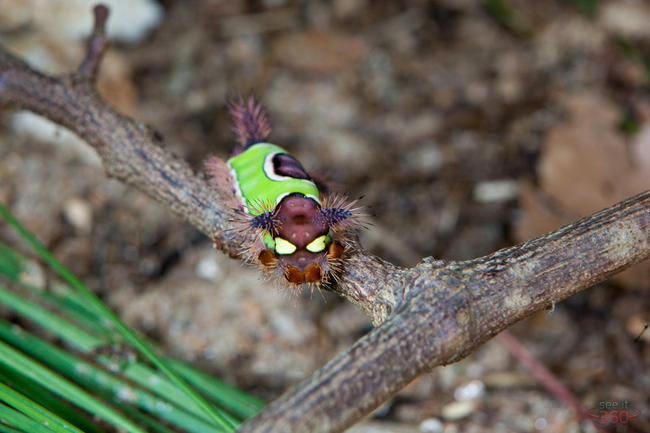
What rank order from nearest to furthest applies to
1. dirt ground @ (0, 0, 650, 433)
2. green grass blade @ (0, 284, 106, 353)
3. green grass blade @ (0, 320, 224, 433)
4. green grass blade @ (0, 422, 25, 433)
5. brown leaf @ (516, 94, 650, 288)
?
green grass blade @ (0, 422, 25, 433) < green grass blade @ (0, 320, 224, 433) < green grass blade @ (0, 284, 106, 353) < dirt ground @ (0, 0, 650, 433) < brown leaf @ (516, 94, 650, 288)

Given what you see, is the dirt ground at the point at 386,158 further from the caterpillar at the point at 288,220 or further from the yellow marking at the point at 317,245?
the yellow marking at the point at 317,245

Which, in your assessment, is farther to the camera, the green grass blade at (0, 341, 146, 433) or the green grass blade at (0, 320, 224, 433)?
the green grass blade at (0, 320, 224, 433)

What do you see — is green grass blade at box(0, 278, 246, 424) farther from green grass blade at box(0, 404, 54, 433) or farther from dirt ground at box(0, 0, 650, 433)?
dirt ground at box(0, 0, 650, 433)

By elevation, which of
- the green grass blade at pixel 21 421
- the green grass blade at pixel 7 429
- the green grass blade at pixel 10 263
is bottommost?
the green grass blade at pixel 7 429

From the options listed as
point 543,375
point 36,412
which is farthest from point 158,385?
point 543,375

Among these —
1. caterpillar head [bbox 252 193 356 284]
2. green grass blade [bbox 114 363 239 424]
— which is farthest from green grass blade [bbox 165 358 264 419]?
caterpillar head [bbox 252 193 356 284]
